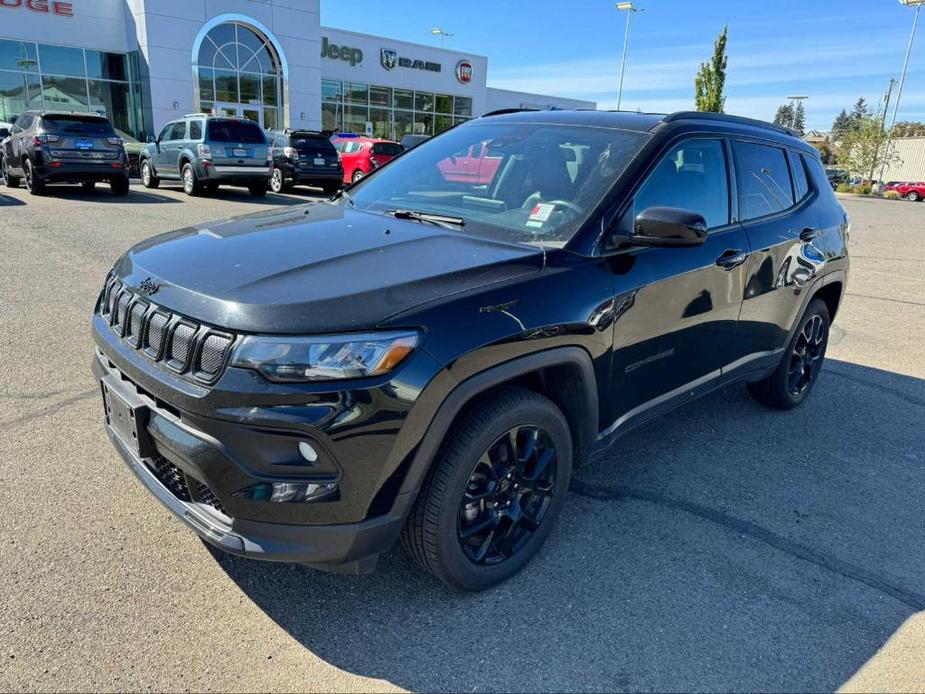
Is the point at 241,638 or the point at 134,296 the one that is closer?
the point at 241,638

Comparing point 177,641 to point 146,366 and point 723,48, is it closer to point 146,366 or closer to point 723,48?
point 146,366

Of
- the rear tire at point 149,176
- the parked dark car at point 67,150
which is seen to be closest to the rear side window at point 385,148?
the rear tire at point 149,176

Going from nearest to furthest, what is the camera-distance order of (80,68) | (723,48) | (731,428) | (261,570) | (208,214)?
(261,570), (731,428), (208,214), (80,68), (723,48)

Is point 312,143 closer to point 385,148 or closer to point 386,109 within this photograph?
point 385,148

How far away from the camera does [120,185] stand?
14.6 metres

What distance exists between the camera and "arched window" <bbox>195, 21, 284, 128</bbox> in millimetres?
28109

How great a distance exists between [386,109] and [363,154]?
2068 centimetres

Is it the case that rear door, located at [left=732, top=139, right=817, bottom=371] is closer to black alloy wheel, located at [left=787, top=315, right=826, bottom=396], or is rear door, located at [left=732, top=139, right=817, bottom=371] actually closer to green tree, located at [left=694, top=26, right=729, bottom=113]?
black alloy wheel, located at [left=787, top=315, right=826, bottom=396]

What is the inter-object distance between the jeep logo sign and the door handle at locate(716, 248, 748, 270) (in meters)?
34.7

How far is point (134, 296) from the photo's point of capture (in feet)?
8.22

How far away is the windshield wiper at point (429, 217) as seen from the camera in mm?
3025

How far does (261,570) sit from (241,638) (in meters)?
0.38

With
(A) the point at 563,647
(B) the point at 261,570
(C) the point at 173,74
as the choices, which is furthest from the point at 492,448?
(C) the point at 173,74

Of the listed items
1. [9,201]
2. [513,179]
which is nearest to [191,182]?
[9,201]
